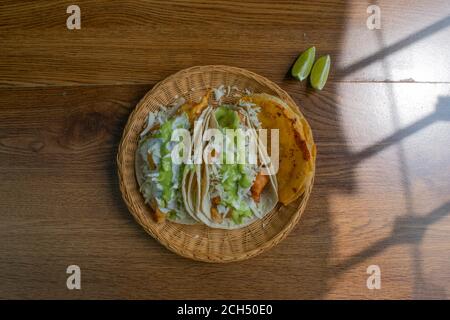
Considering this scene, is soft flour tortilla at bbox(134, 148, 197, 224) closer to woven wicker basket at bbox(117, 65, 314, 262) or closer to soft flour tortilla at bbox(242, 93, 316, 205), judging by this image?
woven wicker basket at bbox(117, 65, 314, 262)

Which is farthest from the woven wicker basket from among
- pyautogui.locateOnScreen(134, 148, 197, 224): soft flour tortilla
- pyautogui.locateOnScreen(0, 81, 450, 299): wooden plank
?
pyautogui.locateOnScreen(0, 81, 450, 299): wooden plank

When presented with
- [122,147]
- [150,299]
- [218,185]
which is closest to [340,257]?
[218,185]

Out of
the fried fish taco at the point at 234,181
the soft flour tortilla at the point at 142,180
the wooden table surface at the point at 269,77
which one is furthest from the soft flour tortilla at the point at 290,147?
the soft flour tortilla at the point at 142,180

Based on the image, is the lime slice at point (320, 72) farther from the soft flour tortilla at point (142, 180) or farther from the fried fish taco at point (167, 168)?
the soft flour tortilla at point (142, 180)

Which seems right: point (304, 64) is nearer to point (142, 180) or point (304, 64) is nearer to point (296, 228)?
point (296, 228)

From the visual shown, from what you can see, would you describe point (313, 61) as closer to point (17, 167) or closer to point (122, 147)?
point (122, 147)

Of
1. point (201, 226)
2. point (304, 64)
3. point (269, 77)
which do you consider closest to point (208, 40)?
point (269, 77)

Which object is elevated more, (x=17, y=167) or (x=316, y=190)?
(x=17, y=167)
